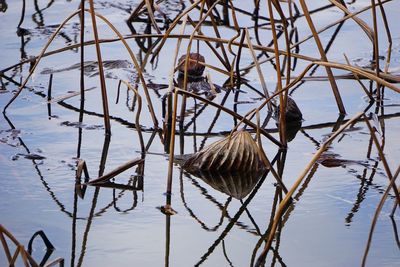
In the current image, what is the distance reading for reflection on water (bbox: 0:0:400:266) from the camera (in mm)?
2148

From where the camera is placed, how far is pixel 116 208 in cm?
238

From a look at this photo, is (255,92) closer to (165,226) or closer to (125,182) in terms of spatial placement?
(125,182)

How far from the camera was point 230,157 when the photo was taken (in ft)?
8.71

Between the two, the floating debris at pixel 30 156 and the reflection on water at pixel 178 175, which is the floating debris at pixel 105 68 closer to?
the reflection on water at pixel 178 175

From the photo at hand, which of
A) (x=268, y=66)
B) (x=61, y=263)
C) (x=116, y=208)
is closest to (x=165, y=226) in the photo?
(x=116, y=208)

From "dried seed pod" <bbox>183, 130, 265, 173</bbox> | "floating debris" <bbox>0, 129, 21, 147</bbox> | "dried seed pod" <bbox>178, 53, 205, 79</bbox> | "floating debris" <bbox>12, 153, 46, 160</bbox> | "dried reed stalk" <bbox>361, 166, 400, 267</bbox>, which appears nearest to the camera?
"dried reed stalk" <bbox>361, 166, 400, 267</bbox>

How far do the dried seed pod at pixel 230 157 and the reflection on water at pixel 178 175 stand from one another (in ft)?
0.06

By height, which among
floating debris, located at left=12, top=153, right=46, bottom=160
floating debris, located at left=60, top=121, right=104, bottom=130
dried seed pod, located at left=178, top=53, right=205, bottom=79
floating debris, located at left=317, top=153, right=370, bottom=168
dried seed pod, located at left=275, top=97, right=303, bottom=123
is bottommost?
floating debris, located at left=12, top=153, right=46, bottom=160

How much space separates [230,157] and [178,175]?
142 mm

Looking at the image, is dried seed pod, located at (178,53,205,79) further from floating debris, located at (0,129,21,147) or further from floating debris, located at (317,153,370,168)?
floating debris, located at (317,153,370,168)

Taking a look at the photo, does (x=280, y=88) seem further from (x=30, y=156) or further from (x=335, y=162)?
(x=30, y=156)

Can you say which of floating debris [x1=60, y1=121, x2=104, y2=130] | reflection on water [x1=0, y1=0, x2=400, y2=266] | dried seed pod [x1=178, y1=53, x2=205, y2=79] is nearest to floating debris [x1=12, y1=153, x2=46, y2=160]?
reflection on water [x1=0, y1=0, x2=400, y2=266]

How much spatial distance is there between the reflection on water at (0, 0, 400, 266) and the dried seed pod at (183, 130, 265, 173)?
19 millimetres

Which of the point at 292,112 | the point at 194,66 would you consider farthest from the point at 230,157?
the point at 194,66
